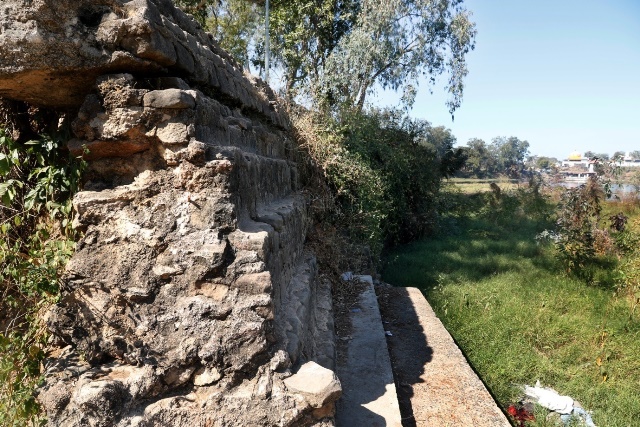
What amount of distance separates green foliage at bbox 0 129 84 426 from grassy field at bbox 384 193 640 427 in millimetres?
3322

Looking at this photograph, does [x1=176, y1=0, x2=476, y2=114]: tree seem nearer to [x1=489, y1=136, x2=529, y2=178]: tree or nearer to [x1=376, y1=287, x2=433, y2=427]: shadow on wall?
[x1=376, y1=287, x2=433, y2=427]: shadow on wall

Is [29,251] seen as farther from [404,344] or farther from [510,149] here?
[510,149]

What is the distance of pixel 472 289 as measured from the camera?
6.45m

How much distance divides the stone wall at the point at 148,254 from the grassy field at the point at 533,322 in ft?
8.82

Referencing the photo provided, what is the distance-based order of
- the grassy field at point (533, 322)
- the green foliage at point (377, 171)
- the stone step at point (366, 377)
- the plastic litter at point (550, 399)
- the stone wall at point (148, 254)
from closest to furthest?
the stone wall at point (148, 254) < the stone step at point (366, 377) < the plastic litter at point (550, 399) < the grassy field at point (533, 322) < the green foliage at point (377, 171)

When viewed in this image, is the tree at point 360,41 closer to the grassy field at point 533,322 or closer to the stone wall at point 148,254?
the grassy field at point 533,322

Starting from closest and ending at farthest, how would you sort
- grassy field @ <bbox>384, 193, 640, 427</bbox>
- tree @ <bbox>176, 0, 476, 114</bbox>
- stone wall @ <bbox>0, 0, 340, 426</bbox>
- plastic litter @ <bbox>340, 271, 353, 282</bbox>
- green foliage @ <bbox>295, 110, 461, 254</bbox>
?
stone wall @ <bbox>0, 0, 340, 426</bbox>
grassy field @ <bbox>384, 193, 640, 427</bbox>
plastic litter @ <bbox>340, 271, 353, 282</bbox>
green foliage @ <bbox>295, 110, 461, 254</bbox>
tree @ <bbox>176, 0, 476, 114</bbox>

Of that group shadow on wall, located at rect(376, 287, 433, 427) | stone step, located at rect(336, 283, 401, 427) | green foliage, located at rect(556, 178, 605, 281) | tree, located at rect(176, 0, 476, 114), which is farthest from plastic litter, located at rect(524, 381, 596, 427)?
Answer: tree, located at rect(176, 0, 476, 114)

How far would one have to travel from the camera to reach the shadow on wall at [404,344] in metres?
3.21

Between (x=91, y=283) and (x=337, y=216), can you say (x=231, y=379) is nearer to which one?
(x=91, y=283)

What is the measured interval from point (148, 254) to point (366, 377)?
1692mm

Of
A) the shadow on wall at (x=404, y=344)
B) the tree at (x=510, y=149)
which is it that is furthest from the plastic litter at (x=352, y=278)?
the tree at (x=510, y=149)

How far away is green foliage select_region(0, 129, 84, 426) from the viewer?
1801 mm

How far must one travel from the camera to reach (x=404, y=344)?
4.18 metres
